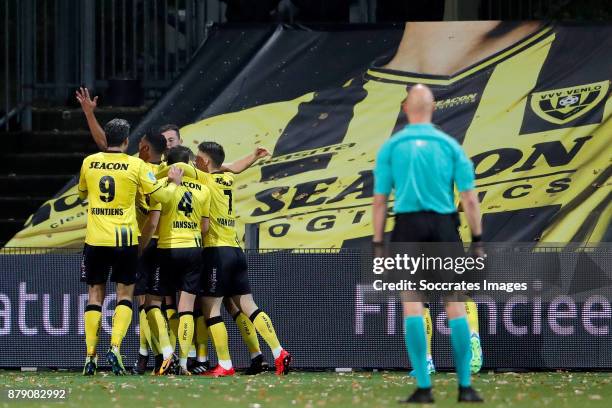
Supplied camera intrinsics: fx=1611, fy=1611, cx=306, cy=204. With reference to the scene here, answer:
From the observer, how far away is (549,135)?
1689 cm

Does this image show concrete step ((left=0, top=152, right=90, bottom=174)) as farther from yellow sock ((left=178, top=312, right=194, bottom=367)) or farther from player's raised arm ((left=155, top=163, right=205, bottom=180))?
yellow sock ((left=178, top=312, right=194, bottom=367))

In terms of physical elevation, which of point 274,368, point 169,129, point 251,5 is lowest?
point 274,368

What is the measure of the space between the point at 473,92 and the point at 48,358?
591 cm

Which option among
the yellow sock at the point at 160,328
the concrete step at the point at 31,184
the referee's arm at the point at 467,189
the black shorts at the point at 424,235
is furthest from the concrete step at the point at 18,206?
the referee's arm at the point at 467,189

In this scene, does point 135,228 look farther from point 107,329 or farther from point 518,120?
point 518,120

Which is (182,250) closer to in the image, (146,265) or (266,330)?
(146,265)

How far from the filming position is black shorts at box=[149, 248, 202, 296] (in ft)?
44.2

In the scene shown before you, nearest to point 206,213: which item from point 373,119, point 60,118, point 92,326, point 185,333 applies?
point 185,333

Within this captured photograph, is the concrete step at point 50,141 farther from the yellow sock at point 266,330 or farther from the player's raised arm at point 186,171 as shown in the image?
the yellow sock at point 266,330

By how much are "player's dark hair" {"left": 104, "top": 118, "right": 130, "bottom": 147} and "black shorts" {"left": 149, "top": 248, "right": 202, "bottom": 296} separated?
3.36 feet

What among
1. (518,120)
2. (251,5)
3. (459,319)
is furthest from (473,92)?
(459,319)

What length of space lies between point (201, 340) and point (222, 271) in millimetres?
729

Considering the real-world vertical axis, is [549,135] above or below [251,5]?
below

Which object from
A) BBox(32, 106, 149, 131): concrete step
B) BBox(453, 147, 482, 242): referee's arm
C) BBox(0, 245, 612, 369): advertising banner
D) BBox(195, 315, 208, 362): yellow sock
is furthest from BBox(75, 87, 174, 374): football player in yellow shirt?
BBox(32, 106, 149, 131): concrete step
